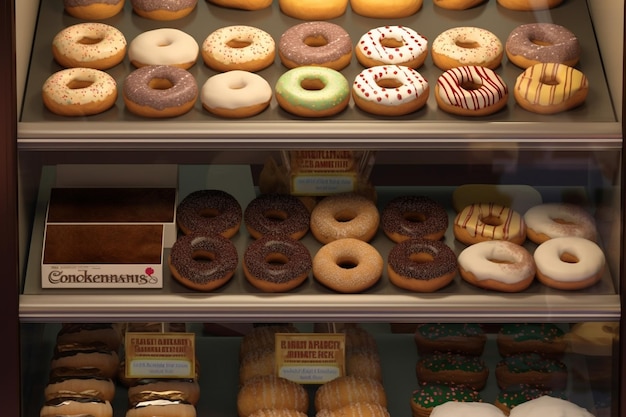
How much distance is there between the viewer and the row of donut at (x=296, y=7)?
2939 millimetres

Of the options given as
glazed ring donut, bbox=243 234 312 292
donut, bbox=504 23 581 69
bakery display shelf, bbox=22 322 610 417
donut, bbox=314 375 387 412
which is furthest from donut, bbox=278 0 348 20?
donut, bbox=314 375 387 412

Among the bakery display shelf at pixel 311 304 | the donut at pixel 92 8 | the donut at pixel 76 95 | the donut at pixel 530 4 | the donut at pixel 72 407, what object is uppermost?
the donut at pixel 530 4

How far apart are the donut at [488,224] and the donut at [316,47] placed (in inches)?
22.0

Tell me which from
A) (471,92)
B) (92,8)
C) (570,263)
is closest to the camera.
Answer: (471,92)

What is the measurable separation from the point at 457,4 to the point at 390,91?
466mm

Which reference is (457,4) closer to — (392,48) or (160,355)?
(392,48)

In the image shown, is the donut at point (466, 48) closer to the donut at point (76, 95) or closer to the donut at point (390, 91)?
the donut at point (390, 91)

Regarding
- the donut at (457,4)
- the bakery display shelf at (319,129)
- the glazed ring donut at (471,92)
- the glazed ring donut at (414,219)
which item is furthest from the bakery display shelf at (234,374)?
the donut at (457,4)

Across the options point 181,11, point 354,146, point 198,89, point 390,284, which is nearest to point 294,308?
point 390,284

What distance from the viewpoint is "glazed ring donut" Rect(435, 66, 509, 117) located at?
268 centimetres

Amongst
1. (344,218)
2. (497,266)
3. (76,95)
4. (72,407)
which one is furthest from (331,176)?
(72,407)

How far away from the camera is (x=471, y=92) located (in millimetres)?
2674

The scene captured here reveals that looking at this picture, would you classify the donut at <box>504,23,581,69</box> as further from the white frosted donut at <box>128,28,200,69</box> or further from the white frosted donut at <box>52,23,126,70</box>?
the white frosted donut at <box>52,23,126,70</box>

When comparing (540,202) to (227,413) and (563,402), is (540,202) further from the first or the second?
(227,413)
